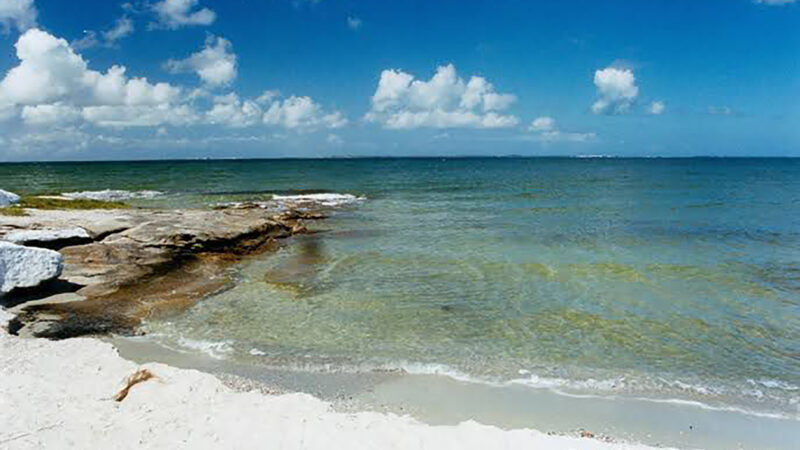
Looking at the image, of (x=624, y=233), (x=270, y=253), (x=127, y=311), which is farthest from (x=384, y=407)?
(x=624, y=233)

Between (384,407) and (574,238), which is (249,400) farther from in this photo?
(574,238)

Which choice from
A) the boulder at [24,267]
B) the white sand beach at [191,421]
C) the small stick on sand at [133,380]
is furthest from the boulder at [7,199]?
the small stick on sand at [133,380]

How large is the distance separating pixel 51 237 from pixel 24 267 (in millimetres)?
4343

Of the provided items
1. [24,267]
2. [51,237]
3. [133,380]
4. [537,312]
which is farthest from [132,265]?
[537,312]

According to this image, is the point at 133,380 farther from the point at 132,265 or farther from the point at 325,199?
the point at 325,199

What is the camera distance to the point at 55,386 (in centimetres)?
875

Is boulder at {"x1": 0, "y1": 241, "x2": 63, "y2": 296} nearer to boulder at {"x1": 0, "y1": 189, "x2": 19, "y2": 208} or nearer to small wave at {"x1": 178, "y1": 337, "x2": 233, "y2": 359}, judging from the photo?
small wave at {"x1": 178, "y1": 337, "x2": 233, "y2": 359}

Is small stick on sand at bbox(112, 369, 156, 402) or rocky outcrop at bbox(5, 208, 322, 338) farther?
rocky outcrop at bbox(5, 208, 322, 338)

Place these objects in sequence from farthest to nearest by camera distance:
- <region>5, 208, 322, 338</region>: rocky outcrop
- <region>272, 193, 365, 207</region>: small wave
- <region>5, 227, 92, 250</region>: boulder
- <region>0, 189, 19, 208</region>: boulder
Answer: <region>272, 193, 365, 207</region>: small wave < <region>0, 189, 19, 208</region>: boulder < <region>5, 227, 92, 250</region>: boulder < <region>5, 208, 322, 338</region>: rocky outcrop

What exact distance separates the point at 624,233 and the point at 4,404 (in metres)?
27.2

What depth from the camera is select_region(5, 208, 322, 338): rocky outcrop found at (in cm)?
1323

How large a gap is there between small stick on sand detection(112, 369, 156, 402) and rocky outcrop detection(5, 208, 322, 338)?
4.39 meters

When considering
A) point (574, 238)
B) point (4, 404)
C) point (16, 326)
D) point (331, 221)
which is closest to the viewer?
point (4, 404)


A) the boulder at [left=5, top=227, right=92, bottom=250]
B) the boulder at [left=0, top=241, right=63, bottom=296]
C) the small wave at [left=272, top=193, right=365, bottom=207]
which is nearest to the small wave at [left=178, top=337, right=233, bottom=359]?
the boulder at [left=0, top=241, right=63, bottom=296]
